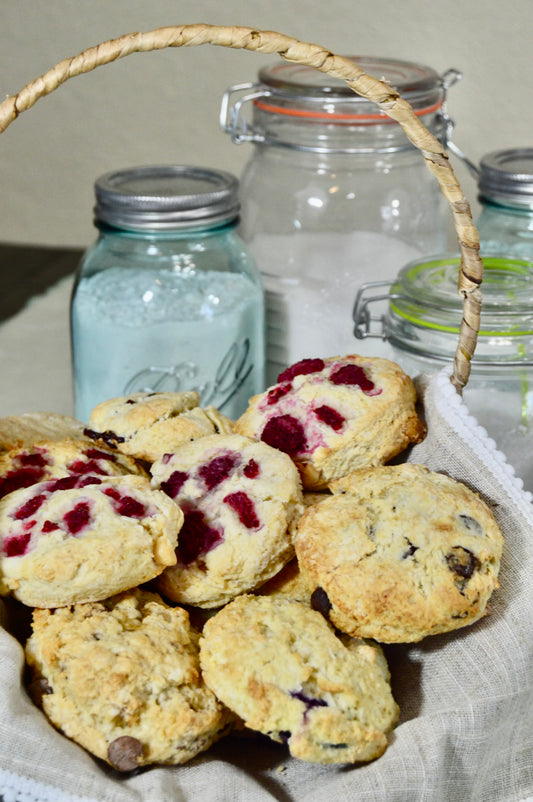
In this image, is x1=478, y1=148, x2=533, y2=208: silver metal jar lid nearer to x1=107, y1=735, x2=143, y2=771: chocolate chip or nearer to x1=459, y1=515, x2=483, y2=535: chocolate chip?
x1=459, y1=515, x2=483, y2=535: chocolate chip

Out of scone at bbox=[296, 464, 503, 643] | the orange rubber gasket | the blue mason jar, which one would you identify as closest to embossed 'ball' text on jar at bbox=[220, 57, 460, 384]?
the orange rubber gasket

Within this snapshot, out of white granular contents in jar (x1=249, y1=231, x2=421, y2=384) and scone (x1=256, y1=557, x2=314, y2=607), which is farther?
white granular contents in jar (x1=249, y1=231, x2=421, y2=384)

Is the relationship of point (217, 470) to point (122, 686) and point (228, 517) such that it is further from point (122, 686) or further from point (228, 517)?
point (122, 686)

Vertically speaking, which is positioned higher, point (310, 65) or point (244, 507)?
point (310, 65)

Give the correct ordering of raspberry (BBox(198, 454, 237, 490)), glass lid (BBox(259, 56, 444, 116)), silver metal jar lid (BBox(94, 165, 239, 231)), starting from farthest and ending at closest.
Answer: glass lid (BBox(259, 56, 444, 116))
silver metal jar lid (BBox(94, 165, 239, 231))
raspberry (BBox(198, 454, 237, 490))

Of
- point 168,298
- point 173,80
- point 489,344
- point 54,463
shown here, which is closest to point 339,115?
point 168,298

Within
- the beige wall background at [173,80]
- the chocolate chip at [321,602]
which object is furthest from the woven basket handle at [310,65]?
the beige wall background at [173,80]

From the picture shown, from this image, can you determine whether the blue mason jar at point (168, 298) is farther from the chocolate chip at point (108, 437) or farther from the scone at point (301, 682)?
the scone at point (301, 682)
